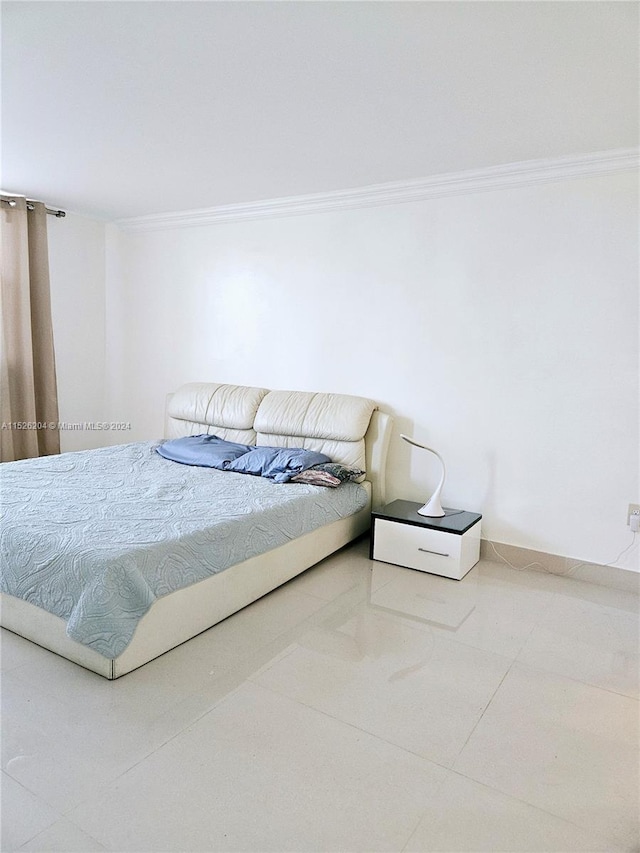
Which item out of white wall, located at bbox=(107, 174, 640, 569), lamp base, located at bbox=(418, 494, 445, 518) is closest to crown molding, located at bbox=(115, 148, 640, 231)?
white wall, located at bbox=(107, 174, 640, 569)

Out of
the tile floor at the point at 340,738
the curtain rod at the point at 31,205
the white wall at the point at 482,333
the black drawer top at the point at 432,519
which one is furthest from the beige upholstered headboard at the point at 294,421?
the curtain rod at the point at 31,205

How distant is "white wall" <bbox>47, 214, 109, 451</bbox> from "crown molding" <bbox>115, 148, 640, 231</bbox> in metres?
0.75

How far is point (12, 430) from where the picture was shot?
4.55 meters

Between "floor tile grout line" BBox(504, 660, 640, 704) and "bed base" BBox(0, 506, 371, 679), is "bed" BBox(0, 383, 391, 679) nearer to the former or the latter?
"bed base" BBox(0, 506, 371, 679)

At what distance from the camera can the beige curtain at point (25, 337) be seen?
4.42 meters

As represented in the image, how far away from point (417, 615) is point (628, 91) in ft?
8.17

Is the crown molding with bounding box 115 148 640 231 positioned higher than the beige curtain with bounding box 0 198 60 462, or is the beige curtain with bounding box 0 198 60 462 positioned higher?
the crown molding with bounding box 115 148 640 231

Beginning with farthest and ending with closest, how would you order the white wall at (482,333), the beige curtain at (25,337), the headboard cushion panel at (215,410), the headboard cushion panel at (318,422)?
the beige curtain at (25,337) → the headboard cushion panel at (215,410) → the headboard cushion panel at (318,422) → the white wall at (482,333)

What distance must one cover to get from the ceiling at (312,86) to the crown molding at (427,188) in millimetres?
84

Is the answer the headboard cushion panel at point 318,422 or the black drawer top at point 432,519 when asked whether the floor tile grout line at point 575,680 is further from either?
the headboard cushion panel at point 318,422

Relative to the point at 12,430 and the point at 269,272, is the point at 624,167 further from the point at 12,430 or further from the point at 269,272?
the point at 12,430

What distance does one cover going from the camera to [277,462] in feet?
11.9

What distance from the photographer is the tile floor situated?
5.03 feet

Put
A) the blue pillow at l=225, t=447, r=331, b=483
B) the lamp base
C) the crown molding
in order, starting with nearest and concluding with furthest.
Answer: the crown molding < the lamp base < the blue pillow at l=225, t=447, r=331, b=483
